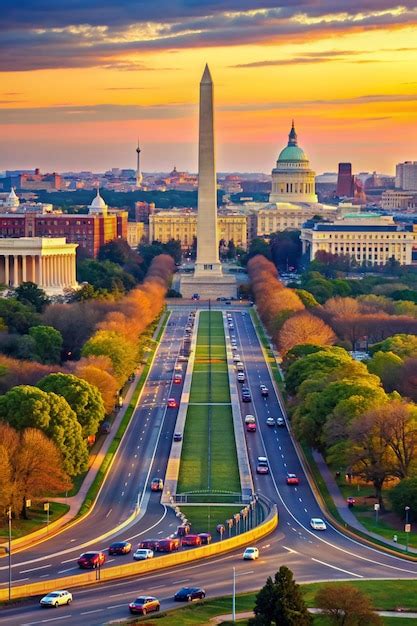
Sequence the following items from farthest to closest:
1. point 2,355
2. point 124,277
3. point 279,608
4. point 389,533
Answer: point 124,277, point 2,355, point 389,533, point 279,608

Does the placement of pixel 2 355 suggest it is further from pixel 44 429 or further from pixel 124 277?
pixel 124 277

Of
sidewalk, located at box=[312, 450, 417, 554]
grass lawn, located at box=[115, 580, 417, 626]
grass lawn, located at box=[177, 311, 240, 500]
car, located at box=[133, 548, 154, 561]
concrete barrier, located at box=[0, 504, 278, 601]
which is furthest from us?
grass lawn, located at box=[177, 311, 240, 500]

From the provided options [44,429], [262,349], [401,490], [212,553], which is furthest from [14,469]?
[262,349]

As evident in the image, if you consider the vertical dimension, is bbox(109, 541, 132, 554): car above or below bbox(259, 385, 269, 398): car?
above

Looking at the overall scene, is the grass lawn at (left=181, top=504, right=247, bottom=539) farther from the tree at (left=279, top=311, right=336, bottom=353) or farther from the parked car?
the tree at (left=279, top=311, right=336, bottom=353)

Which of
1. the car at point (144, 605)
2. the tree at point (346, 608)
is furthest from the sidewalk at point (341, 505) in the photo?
the car at point (144, 605)

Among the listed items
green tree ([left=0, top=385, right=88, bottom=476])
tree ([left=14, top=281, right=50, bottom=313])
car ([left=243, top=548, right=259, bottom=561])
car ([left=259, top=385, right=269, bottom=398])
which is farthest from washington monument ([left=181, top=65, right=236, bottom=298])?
car ([left=243, top=548, right=259, bottom=561])

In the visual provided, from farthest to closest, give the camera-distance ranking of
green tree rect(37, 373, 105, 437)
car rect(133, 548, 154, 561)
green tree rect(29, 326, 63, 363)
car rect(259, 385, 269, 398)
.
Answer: green tree rect(29, 326, 63, 363), car rect(259, 385, 269, 398), green tree rect(37, 373, 105, 437), car rect(133, 548, 154, 561)
